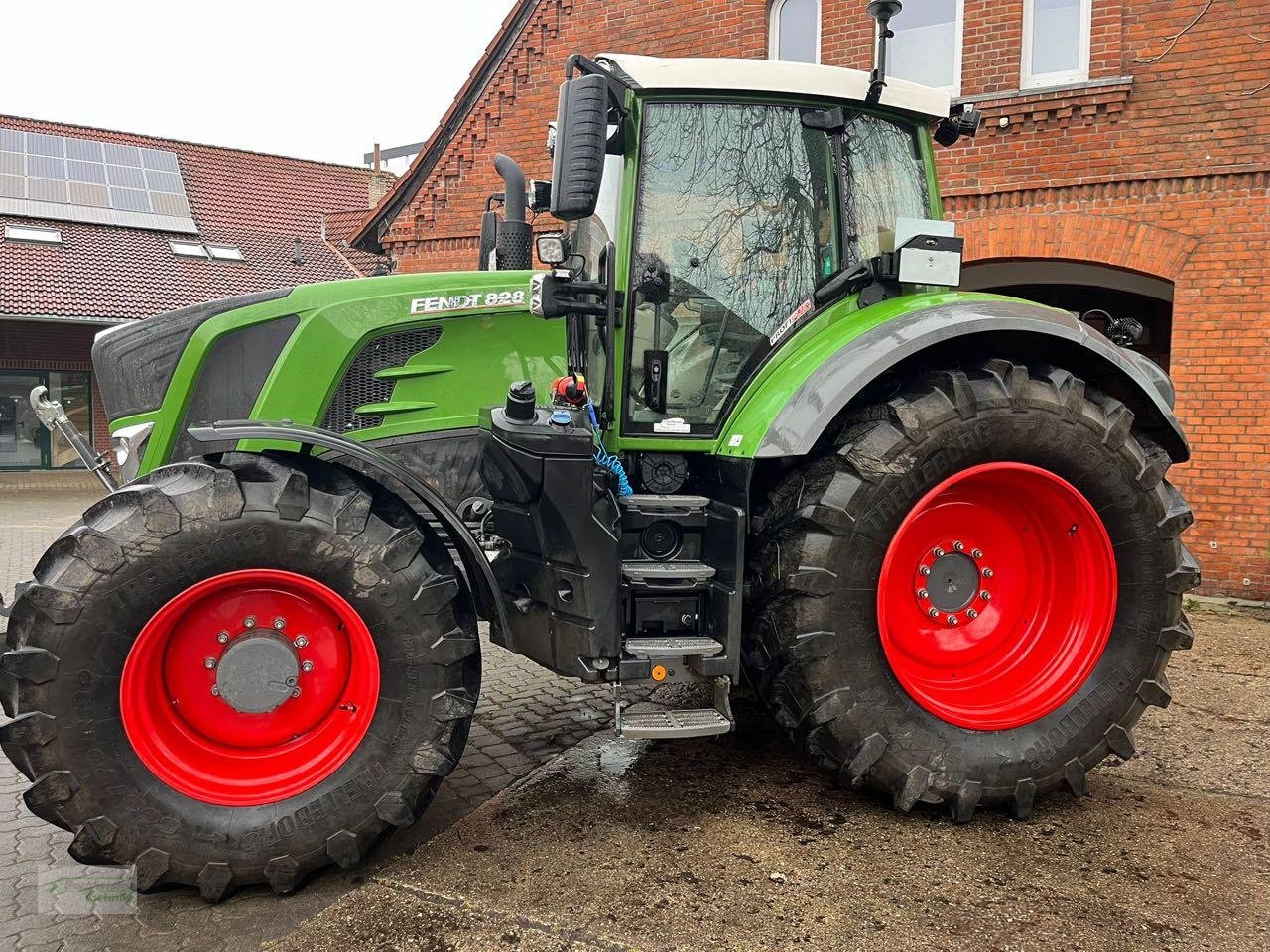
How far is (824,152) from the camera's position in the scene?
11.2 ft

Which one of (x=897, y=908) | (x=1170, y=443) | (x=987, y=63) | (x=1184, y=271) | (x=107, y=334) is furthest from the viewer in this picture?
(x=987, y=63)

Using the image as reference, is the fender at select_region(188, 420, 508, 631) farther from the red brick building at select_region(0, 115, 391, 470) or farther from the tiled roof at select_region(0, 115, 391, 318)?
the red brick building at select_region(0, 115, 391, 470)

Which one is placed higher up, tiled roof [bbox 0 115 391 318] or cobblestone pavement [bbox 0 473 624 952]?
tiled roof [bbox 0 115 391 318]

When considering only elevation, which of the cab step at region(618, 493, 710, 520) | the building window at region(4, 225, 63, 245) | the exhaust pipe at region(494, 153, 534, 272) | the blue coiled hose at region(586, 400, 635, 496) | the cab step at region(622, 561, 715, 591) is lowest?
the cab step at region(622, 561, 715, 591)

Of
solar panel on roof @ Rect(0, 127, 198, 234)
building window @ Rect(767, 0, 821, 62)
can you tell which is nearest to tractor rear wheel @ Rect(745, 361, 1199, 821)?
building window @ Rect(767, 0, 821, 62)

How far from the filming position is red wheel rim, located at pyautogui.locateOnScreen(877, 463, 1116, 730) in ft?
10.7

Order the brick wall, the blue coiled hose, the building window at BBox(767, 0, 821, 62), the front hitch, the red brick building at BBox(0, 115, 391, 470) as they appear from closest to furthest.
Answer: the blue coiled hose, the front hitch, the building window at BBox(767, 0, 821, 62), the red brick building at BBox(0, 115, 391, 470), the brick wall

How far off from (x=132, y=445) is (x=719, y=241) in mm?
2178

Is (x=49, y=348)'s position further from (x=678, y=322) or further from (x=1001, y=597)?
(x=1001, y=597)

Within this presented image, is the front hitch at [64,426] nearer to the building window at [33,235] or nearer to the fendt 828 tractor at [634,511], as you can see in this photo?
the fendt 828 tractor at [634,511]

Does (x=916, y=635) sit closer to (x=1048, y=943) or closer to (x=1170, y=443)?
(x=1048, y=943)

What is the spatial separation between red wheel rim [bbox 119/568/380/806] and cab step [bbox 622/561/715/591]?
84cm

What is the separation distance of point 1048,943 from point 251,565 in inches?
94.6

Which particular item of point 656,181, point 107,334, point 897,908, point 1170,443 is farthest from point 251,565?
point 1170,443
